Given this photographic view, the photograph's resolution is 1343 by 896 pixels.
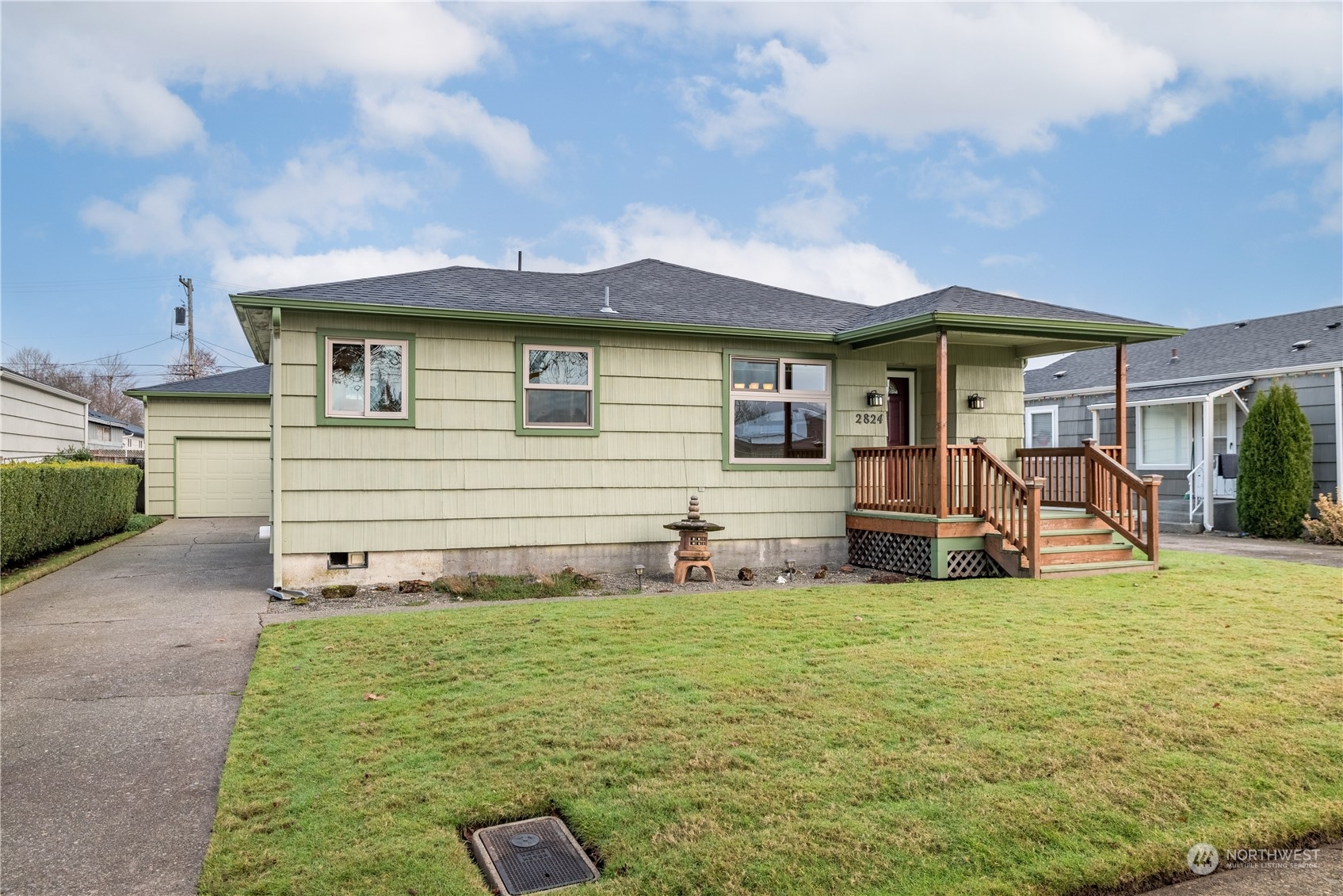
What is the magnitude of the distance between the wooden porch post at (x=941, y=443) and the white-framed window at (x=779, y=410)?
1570 mm

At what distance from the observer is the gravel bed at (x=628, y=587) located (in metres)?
7.67

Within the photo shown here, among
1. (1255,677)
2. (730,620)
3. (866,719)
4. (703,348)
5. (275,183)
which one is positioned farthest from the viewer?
(275,183)

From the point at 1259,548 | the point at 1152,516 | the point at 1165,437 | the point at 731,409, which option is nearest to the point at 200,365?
the point at 731,409

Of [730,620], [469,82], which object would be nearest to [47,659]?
[730,620]

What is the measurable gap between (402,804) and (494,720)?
972 mm

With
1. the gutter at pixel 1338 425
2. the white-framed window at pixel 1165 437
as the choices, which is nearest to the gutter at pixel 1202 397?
the white-framed window at pixel 1165 437

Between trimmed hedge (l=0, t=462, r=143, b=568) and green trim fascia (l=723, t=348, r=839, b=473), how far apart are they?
818 cm

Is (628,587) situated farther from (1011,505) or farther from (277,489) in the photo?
(1011,505)

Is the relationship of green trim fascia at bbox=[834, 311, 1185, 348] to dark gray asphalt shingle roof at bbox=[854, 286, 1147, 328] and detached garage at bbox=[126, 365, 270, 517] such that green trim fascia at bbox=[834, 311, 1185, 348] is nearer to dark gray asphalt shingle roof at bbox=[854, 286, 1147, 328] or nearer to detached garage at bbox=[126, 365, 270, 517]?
dark gray asphalt shingle roof at bbox=[854, 286, 1147, 328]

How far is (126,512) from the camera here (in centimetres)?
1580

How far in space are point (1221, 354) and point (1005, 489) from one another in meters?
10.7

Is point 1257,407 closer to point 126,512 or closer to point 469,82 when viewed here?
point 469,82

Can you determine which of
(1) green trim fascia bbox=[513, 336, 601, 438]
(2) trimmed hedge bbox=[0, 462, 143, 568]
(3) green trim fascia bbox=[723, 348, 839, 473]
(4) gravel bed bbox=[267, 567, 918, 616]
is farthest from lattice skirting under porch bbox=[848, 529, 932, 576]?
(2) trimmed hedge bbox=[0, 462, 143, 568]

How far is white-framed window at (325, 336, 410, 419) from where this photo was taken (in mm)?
8562
